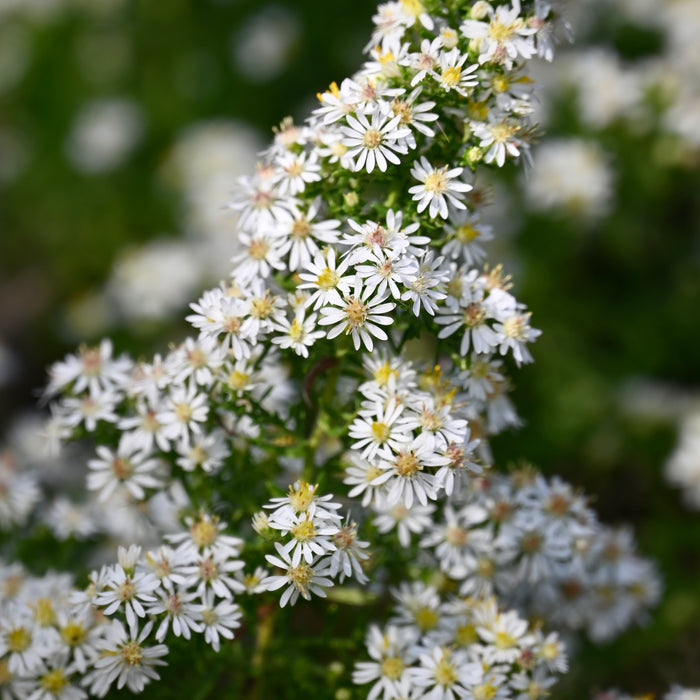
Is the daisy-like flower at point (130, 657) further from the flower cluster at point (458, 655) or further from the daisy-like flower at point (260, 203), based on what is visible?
the daisy-like flower at point (260, 203)

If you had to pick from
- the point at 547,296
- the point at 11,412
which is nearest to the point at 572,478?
the point at 547,296

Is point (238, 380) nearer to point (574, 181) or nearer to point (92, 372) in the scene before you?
point (92, 372)

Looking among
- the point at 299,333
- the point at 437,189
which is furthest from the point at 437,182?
the point at 299,333

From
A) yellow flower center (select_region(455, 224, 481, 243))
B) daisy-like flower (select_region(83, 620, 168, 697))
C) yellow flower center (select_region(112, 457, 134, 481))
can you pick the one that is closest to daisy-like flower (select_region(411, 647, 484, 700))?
daisy-like flower (select_region(83, 620, 168, 697))

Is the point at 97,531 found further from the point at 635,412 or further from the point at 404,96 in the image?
the point at 635,412

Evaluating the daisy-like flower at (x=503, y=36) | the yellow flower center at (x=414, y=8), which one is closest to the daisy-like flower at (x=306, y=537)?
the daisy-like flower at (x=503, y=36)

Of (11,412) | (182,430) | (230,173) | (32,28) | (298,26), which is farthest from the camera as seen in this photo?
(32,28)

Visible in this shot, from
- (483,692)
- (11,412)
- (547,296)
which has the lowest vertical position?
(483,692)
